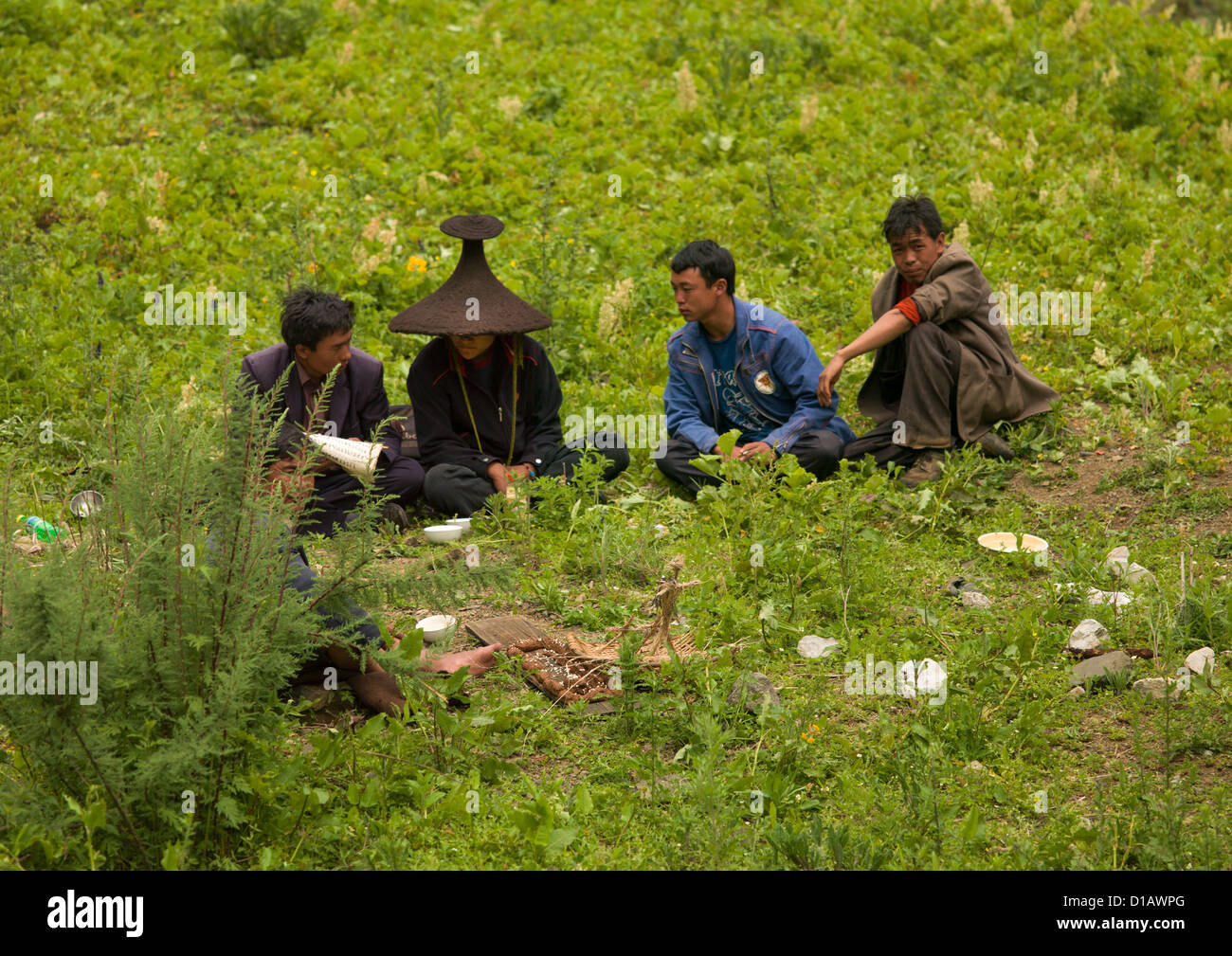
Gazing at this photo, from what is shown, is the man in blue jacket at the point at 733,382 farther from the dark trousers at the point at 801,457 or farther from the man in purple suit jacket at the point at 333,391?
the man in purple suit jacket at the point at 333,391

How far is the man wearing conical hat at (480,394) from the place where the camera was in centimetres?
580

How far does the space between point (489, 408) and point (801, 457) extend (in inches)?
62.3

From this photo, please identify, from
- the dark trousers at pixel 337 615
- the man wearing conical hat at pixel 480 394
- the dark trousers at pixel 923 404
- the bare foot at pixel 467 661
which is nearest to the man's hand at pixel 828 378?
the dark trousers at pixel 923 404

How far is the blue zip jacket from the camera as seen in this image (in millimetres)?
5996

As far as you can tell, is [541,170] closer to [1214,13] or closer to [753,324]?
[753,324]

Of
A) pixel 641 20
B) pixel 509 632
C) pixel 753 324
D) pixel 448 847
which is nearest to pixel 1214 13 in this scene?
pixel 641 20

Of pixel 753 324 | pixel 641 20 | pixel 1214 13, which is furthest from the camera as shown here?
pixel 1214 13

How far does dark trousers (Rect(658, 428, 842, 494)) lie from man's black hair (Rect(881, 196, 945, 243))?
103 centimetres

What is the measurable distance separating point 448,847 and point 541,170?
6.58m

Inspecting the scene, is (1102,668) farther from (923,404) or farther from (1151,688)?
(923,404)

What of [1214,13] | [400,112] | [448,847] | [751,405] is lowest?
[448,847]

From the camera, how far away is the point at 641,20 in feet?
36.1

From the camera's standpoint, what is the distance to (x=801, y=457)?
5.91m

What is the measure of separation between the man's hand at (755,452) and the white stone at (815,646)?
137cm
